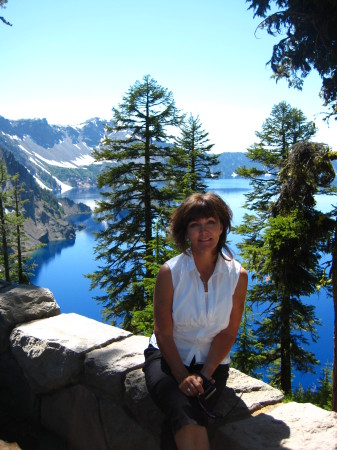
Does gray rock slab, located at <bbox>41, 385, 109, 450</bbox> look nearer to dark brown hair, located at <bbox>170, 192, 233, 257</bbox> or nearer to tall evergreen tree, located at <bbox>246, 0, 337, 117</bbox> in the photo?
dark brown hair, located at <bbox>170, 192, 233, 257</bbox>

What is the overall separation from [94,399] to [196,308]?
32.7 inches

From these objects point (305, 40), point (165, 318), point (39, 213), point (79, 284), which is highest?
point (305, 40)

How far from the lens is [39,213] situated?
119 metres

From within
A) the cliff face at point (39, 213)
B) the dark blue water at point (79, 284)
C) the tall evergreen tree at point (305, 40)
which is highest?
the tall evergreen tree at point (305, 40)

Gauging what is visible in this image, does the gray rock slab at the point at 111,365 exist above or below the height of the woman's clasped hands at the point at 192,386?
below

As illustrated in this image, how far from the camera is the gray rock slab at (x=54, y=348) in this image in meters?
2.32

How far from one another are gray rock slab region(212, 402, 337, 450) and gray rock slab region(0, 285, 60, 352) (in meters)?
1.65

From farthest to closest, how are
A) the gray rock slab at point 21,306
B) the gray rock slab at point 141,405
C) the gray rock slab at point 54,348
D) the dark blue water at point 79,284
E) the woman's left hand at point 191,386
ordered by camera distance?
the dark blue water at point 79,284, the gray rock slab at point 21,306, the gray rock slab at point 54,348, the gray rock slab at point 141,405, the woman's left hand at point 191,386

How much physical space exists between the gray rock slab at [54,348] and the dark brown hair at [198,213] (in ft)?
2.92

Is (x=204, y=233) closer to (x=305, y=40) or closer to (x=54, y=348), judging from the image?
(x=54, y=348)

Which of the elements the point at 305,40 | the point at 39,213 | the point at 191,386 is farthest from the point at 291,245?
the point at 39,213

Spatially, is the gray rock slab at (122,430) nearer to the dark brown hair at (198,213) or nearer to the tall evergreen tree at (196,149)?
the dark brown hair at (198,213)

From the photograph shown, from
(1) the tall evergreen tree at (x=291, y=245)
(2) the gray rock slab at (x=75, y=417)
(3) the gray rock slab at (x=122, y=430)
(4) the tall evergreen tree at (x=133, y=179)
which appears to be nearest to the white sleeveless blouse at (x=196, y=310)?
(3) the gray rock slab at (x=122, y=430)

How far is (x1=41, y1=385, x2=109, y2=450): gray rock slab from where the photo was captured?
7.11 feet
